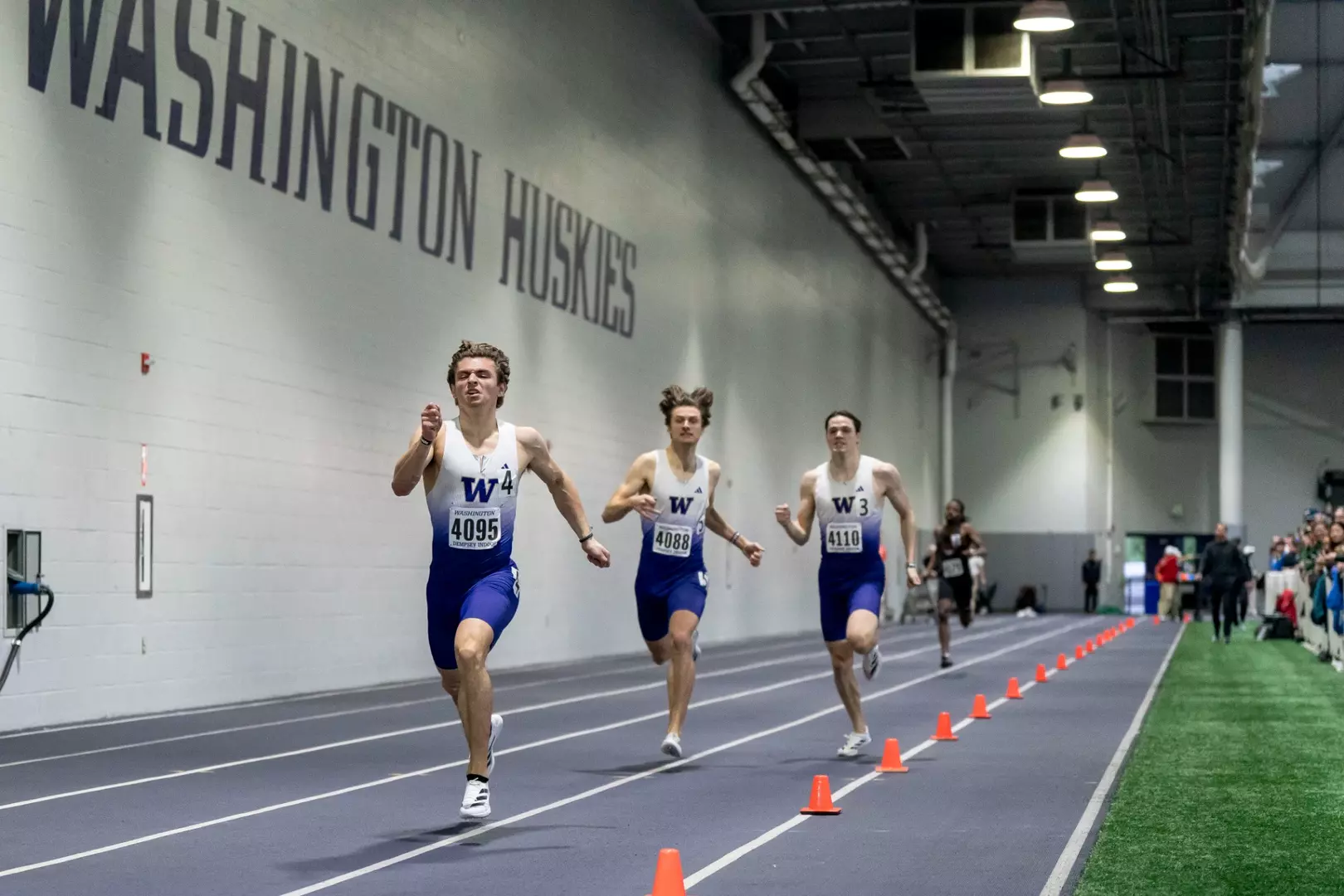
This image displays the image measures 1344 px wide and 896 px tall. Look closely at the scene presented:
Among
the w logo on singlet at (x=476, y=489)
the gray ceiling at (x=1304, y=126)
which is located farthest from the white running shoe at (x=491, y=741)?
the gray ceiling at (x=1304, y=126)

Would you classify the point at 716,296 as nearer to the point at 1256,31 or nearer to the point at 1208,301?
the point at 1256,31

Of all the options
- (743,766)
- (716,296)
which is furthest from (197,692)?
(716,296)

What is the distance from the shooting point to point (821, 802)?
837 cm

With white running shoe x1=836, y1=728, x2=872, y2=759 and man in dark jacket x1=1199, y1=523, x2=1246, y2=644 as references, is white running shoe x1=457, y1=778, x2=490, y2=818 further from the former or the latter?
man in dark jacket x1=1199, y1=523, x2=1246, y2=644

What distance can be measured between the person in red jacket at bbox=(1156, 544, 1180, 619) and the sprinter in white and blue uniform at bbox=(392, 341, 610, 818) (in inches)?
1475

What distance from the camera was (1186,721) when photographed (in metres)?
14.1

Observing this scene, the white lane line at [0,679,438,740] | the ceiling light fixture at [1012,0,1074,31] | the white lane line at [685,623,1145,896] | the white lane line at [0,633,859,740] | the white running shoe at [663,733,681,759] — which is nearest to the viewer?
Answer: the white lane line at [685,623,1145,896]

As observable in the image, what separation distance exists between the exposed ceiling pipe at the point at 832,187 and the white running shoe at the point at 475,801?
66.7ft

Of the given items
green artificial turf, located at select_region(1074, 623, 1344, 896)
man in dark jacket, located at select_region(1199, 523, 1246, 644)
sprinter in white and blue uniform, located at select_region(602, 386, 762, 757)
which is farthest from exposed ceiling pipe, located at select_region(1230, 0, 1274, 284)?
sprinter in white and blue uniform, located at select_region(602, 386, 762, 757)

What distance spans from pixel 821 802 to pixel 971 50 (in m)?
16.9

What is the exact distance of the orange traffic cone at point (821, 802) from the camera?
328 inches

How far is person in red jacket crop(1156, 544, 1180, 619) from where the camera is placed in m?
43.0

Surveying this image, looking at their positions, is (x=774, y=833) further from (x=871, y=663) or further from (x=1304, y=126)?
(x=1304, y=126)

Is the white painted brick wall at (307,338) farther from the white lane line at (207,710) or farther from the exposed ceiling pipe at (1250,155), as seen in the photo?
the exposed ceiling pipe at (1250,155)
